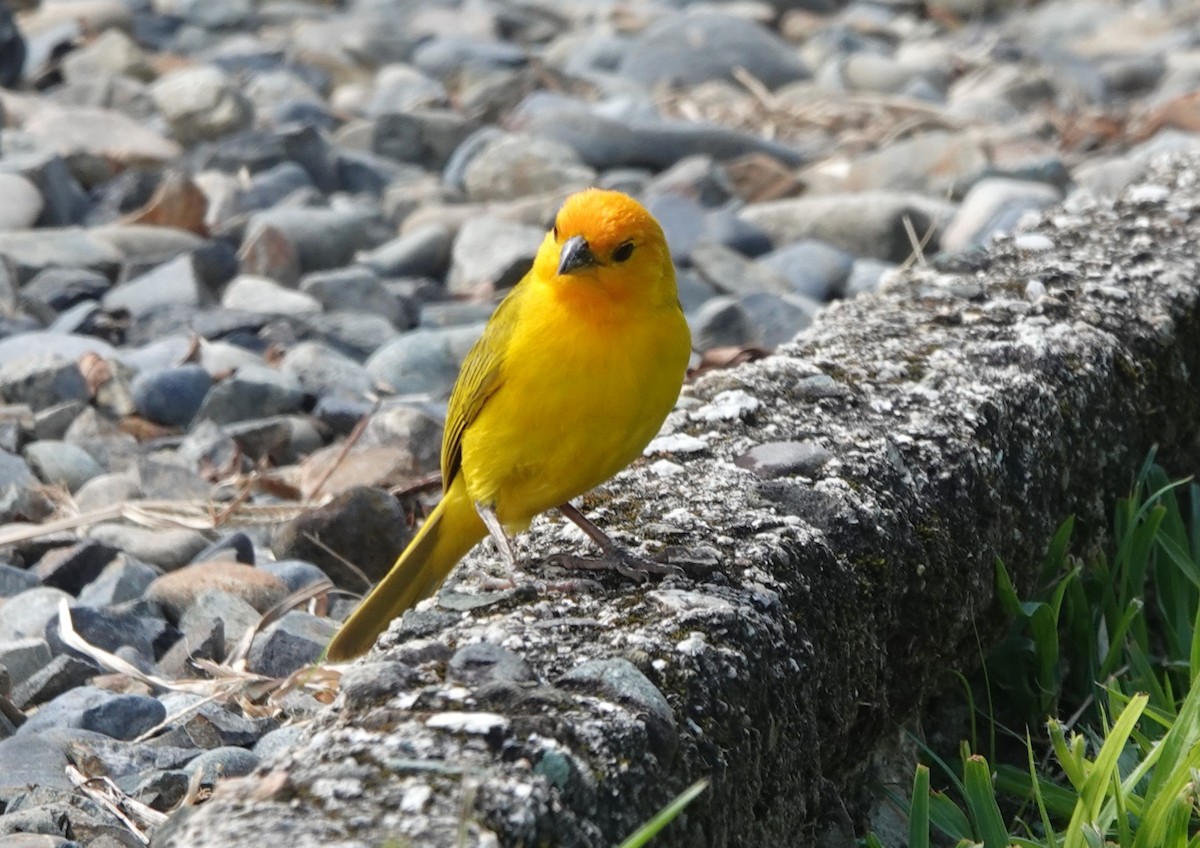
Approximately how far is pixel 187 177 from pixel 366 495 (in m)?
3.38

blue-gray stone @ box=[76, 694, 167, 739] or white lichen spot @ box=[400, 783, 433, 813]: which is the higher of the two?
white lichen spot @ box=[400, 783, 433, 813]

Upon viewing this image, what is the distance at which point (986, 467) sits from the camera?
3.08 m

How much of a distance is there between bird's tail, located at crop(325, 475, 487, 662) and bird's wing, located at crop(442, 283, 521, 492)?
88mm

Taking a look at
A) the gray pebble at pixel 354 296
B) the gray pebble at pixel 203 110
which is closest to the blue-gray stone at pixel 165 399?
the gray pebble at pixel 354 296

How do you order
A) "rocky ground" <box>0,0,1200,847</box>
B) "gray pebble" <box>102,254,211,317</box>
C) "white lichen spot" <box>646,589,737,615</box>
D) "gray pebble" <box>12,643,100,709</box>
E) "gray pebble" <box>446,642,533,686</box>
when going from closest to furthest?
"gray pebble" <box>446,642,533,686</box> → "white lichen spot" <box>646,589,737,615</box> → "gray pebble" <box>12,643,100,709</box> → "rocky ground" <box>0,0,1200,847</box> → "gray pebble" <box>102,254,211,317</box>

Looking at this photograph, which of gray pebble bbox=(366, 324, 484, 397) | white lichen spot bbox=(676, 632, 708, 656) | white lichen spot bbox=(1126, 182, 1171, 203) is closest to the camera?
white lichen spot bbox=(676, 632, 708, 656)

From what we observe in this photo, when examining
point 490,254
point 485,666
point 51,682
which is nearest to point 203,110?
point 490,254

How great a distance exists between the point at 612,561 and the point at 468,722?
0.73 metres

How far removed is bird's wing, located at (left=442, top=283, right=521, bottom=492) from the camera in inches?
120

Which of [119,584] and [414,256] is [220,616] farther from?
[414,256]

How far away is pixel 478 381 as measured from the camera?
10.2 ft

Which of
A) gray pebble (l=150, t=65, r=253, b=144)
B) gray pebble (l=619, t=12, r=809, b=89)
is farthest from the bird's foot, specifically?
gray pebble (l=619, t=12, r=809, b=89)

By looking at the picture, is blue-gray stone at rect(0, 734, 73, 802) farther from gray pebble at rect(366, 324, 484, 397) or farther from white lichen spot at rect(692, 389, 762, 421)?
gray pebble at rect(366, 324, 484, 397)

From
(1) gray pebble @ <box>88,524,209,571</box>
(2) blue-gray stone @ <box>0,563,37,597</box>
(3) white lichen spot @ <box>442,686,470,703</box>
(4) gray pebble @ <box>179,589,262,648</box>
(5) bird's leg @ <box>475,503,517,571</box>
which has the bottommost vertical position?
(1) gray pebble @ <box>88,524,209,571</box>
